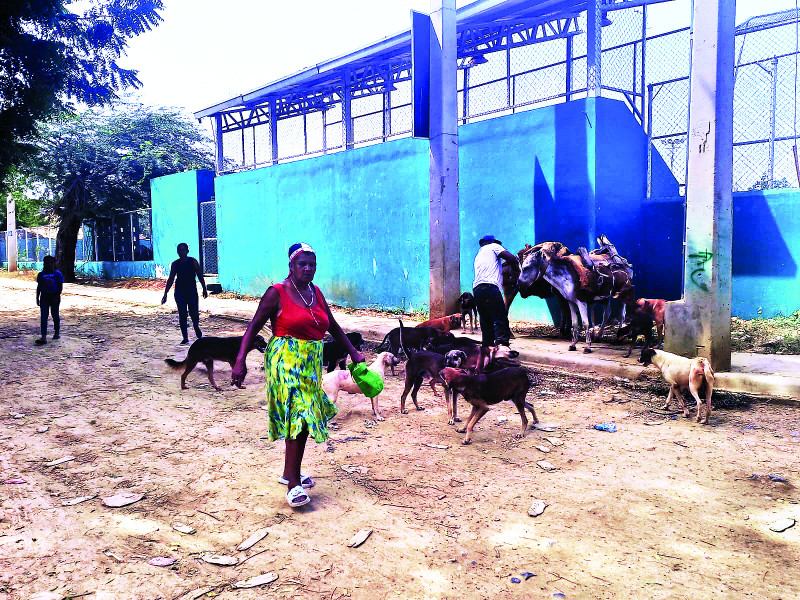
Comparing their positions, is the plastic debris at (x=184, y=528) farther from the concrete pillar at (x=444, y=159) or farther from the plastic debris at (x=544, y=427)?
the concrete pillar at (x=444, y=159)

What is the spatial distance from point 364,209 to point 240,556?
12.6m

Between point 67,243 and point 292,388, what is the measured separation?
26220 mm

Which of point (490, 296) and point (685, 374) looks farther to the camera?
point (490, 296)

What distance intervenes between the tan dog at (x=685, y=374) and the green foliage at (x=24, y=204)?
24239 millimetres

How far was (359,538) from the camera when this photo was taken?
11.9 feet

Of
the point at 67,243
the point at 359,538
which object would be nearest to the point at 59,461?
the point at 359,538

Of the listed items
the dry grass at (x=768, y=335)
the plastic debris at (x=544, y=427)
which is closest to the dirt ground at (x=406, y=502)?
the plastic debris at (x=544, y=427)

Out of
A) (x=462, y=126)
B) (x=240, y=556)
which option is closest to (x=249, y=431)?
(x=240, y=556)

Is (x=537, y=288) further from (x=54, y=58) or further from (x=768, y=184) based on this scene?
(x=54, y=58)

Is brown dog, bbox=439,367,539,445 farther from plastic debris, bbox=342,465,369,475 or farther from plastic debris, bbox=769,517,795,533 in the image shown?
plastic debris, bbox=769,517,795,533

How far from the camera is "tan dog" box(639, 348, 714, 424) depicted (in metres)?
5.89

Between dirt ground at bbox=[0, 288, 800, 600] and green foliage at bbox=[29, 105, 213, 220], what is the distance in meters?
20.9

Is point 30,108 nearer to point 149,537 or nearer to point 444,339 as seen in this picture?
point 444,339

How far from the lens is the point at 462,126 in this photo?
1293 centimetres
